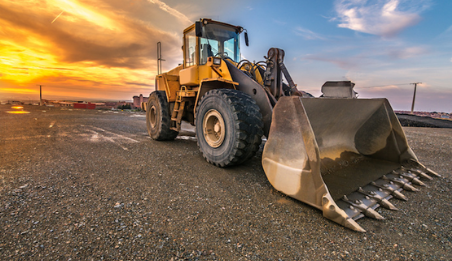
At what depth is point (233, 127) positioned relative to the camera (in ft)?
11.6

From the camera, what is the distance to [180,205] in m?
2.63

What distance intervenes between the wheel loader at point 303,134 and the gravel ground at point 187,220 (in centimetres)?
21

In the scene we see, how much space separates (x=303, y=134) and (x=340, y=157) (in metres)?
1.52

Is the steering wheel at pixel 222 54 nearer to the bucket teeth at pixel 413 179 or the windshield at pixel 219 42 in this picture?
the windshield at pixel 219 42

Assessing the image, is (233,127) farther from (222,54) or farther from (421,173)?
(421,173)

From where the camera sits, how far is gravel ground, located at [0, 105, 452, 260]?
1.85 m

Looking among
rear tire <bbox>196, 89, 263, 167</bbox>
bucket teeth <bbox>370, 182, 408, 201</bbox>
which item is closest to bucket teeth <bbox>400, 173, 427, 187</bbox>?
bucket teeth <bbox>370, 182, 408, 201</bbox>

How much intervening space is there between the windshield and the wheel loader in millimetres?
23

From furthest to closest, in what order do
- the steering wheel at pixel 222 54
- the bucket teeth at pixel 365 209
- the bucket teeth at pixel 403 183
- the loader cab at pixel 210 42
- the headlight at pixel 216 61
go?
1. the steering wheel at pixel 222 54
2. the loader cab at pixel 210 42
3. the headlight at pixel 216 61
4. the bucket teeth at pixel 403 183
5. the bucket teeth at pixel 365 209

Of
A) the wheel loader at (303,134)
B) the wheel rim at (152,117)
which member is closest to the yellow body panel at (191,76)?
the wheel loader at (303,134)

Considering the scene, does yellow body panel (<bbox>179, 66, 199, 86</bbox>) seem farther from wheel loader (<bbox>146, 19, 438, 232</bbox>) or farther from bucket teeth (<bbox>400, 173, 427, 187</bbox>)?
bucket teeth (<bbox>400, 173, 427, 187</bbox>)

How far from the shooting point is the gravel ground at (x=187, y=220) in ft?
6.07

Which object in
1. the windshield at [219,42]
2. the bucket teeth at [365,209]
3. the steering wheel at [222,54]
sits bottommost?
the bucket teeth at [365,209]

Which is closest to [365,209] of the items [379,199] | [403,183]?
[379,199]
